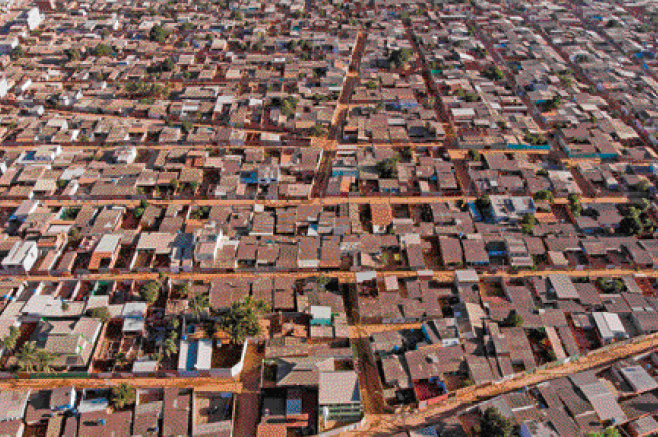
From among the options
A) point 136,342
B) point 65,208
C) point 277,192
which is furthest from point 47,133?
point 136,342

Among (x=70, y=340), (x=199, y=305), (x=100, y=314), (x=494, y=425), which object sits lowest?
(x=70, y=340)

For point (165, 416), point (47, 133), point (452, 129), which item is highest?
point (452, 129)

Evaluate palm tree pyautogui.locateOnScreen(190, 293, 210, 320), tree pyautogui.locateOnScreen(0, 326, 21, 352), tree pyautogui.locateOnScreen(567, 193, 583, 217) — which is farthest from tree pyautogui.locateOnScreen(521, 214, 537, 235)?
tree pyautogui.locateOnScreen(0, 326, 21, 352)

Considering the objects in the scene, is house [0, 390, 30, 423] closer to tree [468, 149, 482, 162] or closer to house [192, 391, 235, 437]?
house [192, 391, 235, 437]

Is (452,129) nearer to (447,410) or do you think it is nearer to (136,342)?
(447,410)

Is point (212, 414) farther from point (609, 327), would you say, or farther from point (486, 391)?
point (609, 327)

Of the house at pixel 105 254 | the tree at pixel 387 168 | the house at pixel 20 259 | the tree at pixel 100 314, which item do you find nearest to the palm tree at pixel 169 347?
the tree at pixel 100 314

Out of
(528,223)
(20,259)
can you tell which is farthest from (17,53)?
(528,223)
